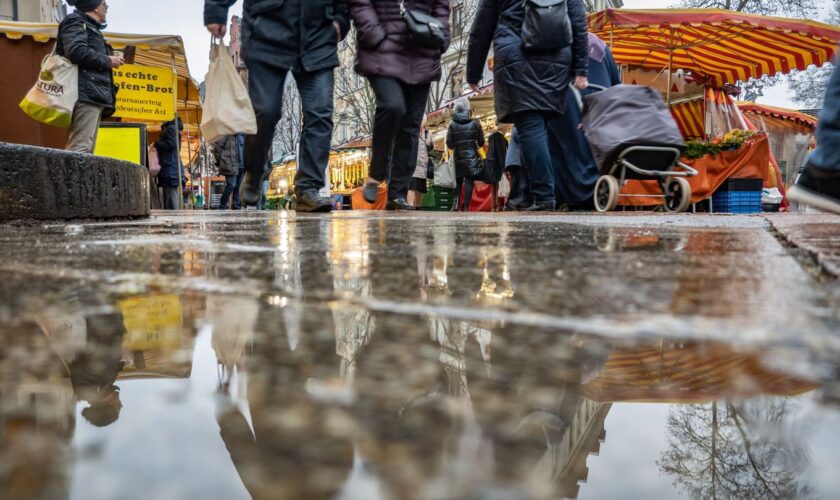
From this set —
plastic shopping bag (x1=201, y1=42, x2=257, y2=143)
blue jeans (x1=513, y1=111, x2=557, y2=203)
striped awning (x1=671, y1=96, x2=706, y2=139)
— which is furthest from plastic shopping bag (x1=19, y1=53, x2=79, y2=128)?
striped awning (x1=671, y1=96, x2=706, y2=139)

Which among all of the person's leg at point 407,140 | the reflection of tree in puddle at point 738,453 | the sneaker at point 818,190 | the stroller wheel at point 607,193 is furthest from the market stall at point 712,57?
the reflection of tree in puddle at point 738,453

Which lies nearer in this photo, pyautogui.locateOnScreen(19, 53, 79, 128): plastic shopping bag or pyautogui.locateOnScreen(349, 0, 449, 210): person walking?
pyautogui.locateOnScreen(349, 0, 449, 210): person walking

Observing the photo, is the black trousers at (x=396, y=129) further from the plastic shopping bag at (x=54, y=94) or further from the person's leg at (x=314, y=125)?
the plastic shopping bag at (x=54, y=94)

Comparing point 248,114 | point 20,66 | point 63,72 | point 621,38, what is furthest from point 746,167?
point 20,66

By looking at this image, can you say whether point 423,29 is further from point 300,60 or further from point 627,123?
point 627,123

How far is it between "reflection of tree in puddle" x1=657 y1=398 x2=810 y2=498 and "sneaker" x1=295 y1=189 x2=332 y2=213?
3.87 metres

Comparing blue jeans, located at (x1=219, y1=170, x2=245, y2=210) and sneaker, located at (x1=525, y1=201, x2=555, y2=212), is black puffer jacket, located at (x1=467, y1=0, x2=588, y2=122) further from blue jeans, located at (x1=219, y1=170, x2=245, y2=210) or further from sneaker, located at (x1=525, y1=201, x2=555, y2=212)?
blue jeans, located at (x1=219, y1=170, x2=245, y2=210)

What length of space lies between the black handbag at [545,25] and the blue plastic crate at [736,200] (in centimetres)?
488

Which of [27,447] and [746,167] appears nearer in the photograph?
[27,447]

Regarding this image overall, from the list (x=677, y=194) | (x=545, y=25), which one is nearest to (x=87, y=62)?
(x=545, y=25)

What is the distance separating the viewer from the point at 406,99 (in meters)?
4.83

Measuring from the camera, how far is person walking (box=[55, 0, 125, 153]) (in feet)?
16.7

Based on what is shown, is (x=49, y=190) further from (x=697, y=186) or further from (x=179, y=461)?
(x=697, y=186)

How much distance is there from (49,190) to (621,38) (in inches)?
399
